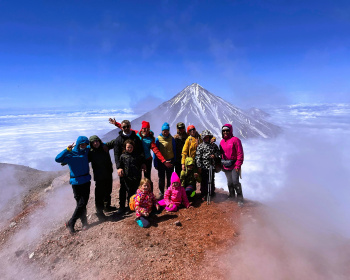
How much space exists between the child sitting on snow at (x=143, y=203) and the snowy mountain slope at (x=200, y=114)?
52.5m

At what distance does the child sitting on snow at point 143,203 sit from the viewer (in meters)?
4.83

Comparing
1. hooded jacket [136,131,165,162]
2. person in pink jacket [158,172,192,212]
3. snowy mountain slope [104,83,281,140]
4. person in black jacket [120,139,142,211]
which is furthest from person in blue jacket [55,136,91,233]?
snowy mountain slope [104,83,281,140]

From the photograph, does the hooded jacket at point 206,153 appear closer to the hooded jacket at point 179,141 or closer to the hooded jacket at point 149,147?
the hooded jacket at point 179,141

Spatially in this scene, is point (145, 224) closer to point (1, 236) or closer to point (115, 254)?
point (115, 254)

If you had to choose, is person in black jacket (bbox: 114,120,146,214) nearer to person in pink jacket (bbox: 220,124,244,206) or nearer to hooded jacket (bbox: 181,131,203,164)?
hooded jacket (bbox: 181,131,203,164)

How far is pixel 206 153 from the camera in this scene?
543 centimetres

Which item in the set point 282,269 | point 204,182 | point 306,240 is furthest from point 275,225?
point 204,182

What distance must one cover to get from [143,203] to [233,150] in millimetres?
2481

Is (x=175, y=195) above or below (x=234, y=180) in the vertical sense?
below

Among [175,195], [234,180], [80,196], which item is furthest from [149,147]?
[234,180]

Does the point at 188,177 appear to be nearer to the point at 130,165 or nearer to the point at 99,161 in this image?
the point at 130,165

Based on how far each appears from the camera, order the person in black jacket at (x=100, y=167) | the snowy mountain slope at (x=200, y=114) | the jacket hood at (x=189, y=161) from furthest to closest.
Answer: the snowy mountain slope at (x=200, y=114) → the jacket hood at (x=189, y=161) → the person in black jacket at (x=100, y=167)

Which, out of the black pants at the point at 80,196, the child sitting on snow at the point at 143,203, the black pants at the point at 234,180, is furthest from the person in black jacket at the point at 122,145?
the black pants at the point at 234,180

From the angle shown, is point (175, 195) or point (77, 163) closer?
point (77, 163)
